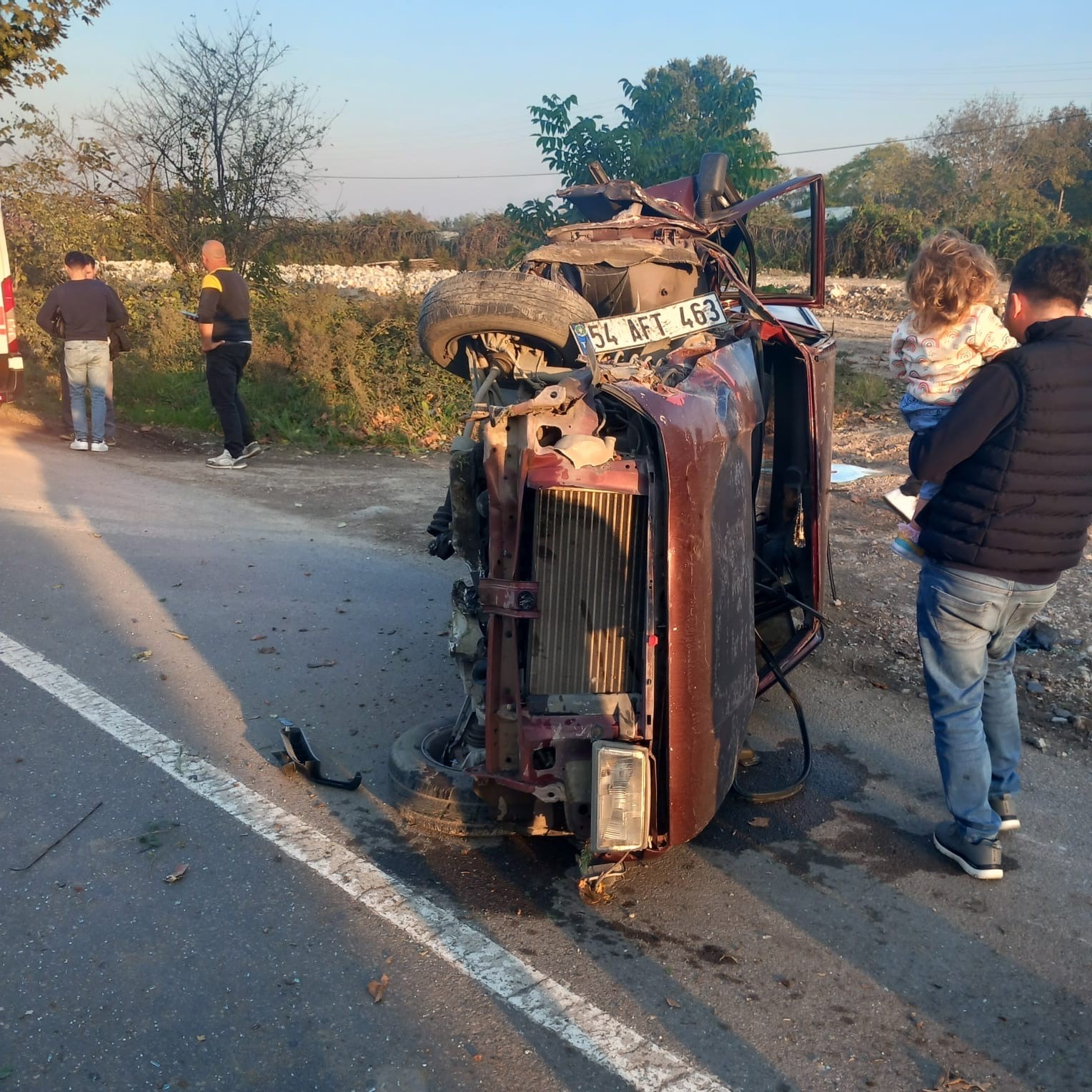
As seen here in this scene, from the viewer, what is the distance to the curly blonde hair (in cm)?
321

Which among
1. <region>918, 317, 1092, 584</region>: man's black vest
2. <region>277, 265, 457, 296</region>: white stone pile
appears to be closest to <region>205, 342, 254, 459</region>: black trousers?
<region>277, 265, 457, 296</region>: white stone pile

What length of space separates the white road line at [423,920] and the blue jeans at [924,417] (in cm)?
195

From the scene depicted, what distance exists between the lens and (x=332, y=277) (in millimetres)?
17562

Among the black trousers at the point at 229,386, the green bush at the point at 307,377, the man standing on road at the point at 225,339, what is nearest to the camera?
the man standing on road at the point at 225,339

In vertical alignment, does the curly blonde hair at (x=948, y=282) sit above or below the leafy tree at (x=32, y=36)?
below

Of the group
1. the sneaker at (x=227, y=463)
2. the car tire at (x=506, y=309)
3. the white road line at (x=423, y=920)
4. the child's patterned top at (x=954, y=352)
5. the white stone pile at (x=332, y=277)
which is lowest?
the white road line at (x=423, y=920)

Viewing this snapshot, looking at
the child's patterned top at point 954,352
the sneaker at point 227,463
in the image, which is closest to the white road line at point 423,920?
the child's patterned top at point 954,352

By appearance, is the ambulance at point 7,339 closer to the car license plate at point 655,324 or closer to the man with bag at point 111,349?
the man with bag at point 111,349

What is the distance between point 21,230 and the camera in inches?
476

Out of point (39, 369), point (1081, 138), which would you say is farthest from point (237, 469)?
point (1081, 138)

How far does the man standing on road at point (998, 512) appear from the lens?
3072 millimetres

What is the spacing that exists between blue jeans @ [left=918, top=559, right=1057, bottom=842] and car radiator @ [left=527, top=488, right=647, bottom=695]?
40.7 inches

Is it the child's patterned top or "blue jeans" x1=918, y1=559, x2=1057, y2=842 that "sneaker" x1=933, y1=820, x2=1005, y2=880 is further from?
the child's patterned top

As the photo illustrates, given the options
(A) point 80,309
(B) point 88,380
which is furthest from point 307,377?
(A) point 80,309
